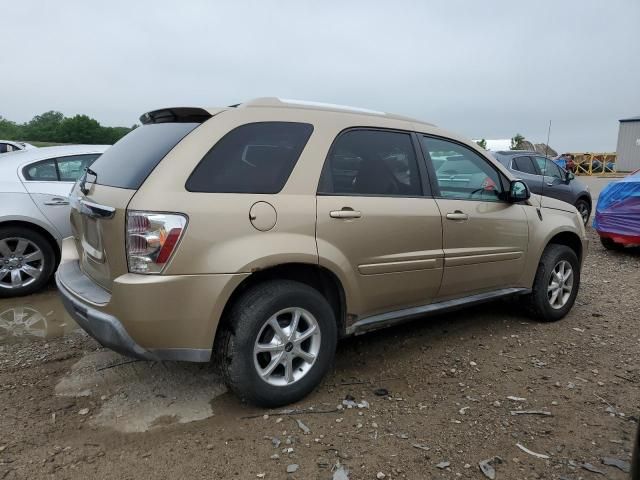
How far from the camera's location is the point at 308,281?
3039 mm

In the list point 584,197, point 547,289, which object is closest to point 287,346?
point 547,289

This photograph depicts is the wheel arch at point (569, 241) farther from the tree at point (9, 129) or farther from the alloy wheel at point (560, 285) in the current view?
the tree at point (9, 129)

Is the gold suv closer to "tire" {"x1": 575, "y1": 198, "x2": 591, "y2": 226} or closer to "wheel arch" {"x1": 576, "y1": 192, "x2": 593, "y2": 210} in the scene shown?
"wheel arch" {"x1": 576, "y1": 192, "x2": 593, "y2": 210}

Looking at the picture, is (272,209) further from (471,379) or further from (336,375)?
(471,379)

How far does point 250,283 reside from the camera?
2781 millimetres

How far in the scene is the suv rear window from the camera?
2.66 meters

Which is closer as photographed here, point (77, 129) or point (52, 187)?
point (52, 187)

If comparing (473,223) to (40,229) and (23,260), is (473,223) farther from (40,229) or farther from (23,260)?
(23,260)

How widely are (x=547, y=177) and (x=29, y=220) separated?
9.97 meters

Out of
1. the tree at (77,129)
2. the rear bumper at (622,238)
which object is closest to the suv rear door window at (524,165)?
the rear bumper at (622,238)

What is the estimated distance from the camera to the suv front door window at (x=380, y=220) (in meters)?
2.98

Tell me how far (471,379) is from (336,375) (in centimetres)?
92

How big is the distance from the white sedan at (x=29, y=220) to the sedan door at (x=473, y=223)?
3.84m

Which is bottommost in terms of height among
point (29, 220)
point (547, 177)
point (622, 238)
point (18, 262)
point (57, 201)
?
point (18, 262)
